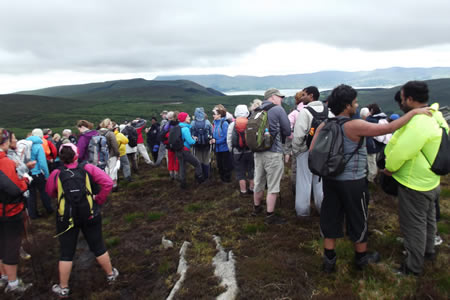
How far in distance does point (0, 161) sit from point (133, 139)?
26.6ft

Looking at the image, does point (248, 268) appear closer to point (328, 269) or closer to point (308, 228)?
point (328, 269)

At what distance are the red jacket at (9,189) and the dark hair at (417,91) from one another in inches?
249

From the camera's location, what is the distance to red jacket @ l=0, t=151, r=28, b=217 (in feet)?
15.7

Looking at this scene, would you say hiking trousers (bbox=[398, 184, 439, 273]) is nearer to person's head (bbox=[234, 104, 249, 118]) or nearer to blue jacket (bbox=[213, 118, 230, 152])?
person's head (bbox=[234, 104, 249, 118])

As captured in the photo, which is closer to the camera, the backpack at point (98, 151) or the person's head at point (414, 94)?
the person's head at point (414, 94)

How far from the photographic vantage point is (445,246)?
511 centimetres

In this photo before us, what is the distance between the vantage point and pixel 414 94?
3949 millimetres

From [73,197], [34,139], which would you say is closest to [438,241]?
[73,197]

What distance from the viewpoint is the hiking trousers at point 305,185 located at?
633 centimetres

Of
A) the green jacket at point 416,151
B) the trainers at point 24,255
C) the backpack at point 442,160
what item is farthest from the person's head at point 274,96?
the trainers at point 24,255

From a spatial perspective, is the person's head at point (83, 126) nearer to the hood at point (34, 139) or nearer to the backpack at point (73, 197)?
the hood at point (34, 139)

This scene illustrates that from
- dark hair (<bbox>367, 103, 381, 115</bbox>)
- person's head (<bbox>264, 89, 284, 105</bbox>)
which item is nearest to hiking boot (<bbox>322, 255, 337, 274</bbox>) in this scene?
person's head (<bbox>264, 89, 284, 105</bbox>)

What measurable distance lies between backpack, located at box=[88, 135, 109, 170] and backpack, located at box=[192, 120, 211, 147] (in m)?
3.11

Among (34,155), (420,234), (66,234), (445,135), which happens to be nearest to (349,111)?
(445,135)
